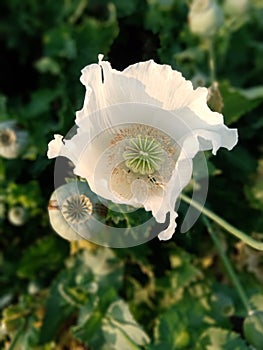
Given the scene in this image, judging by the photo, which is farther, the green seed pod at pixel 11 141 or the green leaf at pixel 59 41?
the green leaf at pixel 59 41

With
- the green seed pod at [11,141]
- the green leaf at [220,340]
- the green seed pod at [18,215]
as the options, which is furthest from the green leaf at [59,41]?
the green leaf at [220,340]

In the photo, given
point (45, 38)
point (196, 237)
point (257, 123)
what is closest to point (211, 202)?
point (196, 237)

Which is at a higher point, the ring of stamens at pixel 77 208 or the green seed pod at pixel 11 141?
the green seed pod at pixel 11 141

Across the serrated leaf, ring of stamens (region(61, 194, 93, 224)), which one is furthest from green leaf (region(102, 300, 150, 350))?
the serrated leaf

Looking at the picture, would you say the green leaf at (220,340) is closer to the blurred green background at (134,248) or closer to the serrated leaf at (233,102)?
the blurred green background at (134,248)

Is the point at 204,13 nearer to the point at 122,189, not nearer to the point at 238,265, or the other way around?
the point at 238,265

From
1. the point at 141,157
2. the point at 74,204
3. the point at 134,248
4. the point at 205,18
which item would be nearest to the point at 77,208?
the point at 74,204

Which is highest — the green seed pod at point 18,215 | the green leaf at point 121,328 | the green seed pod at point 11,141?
the green seed pod at point 11,141
